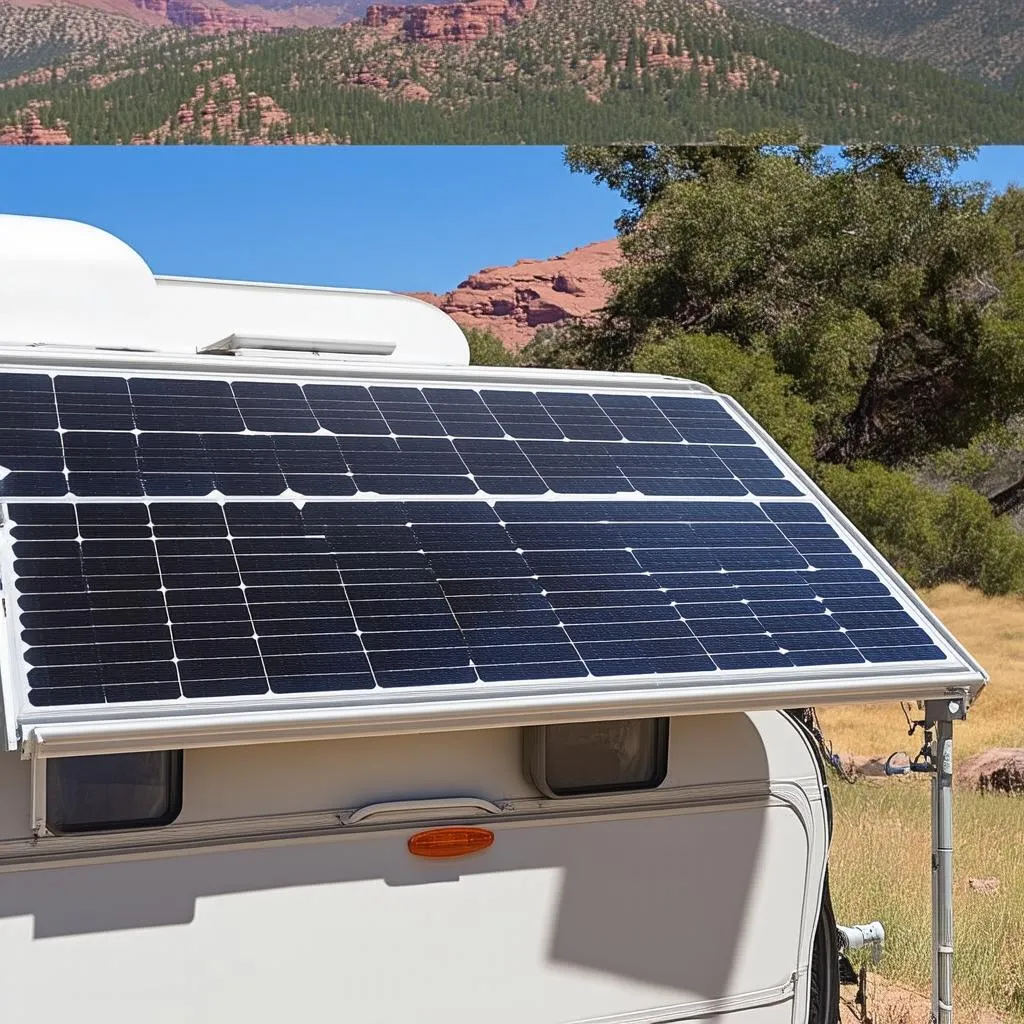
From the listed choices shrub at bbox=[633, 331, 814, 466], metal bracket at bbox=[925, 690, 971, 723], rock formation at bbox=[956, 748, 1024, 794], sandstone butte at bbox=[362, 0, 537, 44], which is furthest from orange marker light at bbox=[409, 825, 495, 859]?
sandstone butte at bbox=[362, 0, 537, 44]

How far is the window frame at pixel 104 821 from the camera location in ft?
14.2

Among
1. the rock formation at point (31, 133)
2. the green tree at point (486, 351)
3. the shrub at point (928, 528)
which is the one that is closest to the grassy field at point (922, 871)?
the shrub at point (928, 528)

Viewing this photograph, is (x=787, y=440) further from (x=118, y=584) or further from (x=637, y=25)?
(x=118, y=584)

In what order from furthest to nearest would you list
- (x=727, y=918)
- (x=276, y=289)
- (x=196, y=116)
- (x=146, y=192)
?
(x=146, y=192), (x=196, y=116), (x=276, y=289), (x=727, y=918)

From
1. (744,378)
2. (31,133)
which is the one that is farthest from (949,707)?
(31,133)

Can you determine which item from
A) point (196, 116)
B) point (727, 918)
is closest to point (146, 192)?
point (196, 116)

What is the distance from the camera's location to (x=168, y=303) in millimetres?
6969

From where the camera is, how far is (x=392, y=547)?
5152 mm

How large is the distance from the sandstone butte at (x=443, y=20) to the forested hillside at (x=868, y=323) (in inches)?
141

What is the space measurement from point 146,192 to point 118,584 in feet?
154

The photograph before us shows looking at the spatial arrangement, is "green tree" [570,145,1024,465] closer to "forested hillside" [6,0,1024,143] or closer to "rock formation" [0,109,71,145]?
"forested hillside" [6,0,1024,143]

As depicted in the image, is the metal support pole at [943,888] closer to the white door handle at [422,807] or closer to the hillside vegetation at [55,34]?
the white door handle at [422,807]

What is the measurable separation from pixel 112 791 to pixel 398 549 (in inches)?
48.7

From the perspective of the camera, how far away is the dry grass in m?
17.5
